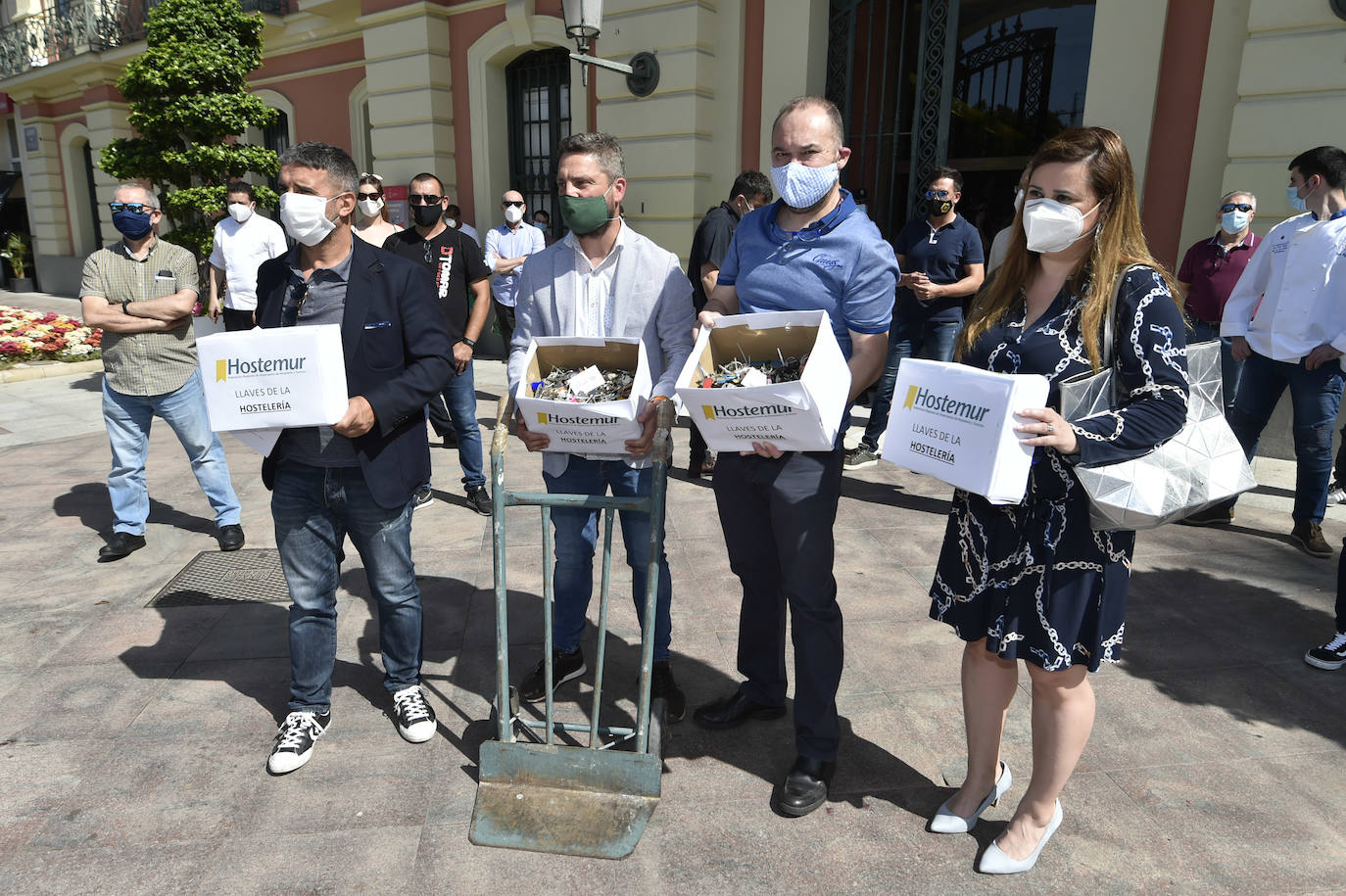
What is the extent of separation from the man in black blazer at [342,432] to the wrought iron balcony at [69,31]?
652 inches

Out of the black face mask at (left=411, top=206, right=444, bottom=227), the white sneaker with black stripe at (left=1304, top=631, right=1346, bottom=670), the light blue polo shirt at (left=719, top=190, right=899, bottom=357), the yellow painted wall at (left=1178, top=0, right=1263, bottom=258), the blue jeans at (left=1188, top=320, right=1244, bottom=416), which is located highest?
the yellow painted wall at (left=1178, top=0, right=1263, bottom=258)

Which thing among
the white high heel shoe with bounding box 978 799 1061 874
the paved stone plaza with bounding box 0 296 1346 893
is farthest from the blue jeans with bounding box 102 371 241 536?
the white high heel shoe with bounding box 978 799 1061 874

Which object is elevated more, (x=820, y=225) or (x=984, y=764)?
(x=820, y=225)

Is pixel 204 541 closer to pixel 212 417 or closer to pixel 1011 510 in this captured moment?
pixel 212 417

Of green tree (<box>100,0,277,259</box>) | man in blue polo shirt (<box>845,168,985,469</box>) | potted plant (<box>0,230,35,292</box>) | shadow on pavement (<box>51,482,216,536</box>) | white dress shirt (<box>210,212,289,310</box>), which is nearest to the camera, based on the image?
shadow on pavement (<box>51,482,216,536</box>)

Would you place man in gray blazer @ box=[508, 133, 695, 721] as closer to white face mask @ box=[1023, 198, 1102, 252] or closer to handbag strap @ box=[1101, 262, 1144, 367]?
white face mask @ box=[1023, 198, 1102, 252]

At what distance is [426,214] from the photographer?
5430mm

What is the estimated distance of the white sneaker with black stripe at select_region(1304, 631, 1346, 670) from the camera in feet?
11.2

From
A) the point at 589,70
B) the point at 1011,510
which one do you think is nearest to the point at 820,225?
the point at 1011,510

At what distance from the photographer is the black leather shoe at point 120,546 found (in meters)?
4.63

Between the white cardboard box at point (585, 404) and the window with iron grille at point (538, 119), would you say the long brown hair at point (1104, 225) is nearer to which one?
the white cardboard box at point (585, 404)

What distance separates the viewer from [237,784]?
2.76 meters

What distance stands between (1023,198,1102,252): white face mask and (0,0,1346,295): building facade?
17.2 ft

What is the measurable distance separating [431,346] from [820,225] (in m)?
1.33
